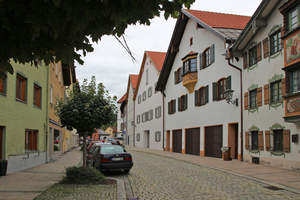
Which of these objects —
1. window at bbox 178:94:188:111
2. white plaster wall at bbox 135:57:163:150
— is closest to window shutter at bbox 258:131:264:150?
window at bbox 178:94:188:111

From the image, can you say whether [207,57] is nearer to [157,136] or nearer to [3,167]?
[157,136]

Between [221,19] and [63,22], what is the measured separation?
23.1 metres

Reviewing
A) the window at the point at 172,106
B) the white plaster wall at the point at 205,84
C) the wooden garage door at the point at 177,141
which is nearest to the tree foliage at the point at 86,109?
the white plaster wall at the point at 205,84

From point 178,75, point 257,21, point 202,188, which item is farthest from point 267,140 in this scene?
point 178,75

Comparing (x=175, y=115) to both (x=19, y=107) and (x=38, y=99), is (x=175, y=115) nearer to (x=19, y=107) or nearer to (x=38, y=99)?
(x=38, y=99)

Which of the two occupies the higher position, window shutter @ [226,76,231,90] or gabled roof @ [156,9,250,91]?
gabled roof @ [156,9,250,91]

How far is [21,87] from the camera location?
1505 centimetres

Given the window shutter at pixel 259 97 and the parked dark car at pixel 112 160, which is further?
the window shutter at pixel 259 97

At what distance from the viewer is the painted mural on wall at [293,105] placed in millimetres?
12498

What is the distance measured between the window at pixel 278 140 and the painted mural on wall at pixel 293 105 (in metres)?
1.83

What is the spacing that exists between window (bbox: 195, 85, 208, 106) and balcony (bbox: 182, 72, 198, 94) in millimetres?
814

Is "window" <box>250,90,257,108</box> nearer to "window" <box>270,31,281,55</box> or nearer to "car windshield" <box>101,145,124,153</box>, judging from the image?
"window" <box>270,31,281,55</box>

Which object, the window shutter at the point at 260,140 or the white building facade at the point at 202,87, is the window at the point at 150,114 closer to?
the white building facade at the point at 202,87

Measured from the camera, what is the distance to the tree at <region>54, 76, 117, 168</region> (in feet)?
36.4
